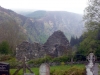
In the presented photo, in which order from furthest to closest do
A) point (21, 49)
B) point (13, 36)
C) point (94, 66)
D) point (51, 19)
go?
1. point (51, 19)
2. point (13, 36)
3. point (21, 49)
4. point (94, 66)

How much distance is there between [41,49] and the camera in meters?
39.9

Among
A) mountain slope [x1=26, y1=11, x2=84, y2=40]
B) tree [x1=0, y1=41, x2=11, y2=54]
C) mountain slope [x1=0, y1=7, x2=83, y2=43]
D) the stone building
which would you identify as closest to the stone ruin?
the stone building

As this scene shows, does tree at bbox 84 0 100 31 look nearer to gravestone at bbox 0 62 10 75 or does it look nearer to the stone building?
the stone building

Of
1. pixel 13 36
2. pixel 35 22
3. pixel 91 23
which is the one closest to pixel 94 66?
pixel 91 23

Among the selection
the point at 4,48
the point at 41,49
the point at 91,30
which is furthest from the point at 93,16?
the point at 4,48

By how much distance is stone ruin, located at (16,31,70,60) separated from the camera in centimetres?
3925

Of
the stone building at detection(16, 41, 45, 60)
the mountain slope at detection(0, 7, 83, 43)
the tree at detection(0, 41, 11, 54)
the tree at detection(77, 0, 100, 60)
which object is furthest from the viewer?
the mountain slope at detection(0, 7, 83, 43)

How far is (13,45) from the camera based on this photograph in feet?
161

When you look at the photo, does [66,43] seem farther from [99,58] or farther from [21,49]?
[99,58]

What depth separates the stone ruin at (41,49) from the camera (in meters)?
39.2

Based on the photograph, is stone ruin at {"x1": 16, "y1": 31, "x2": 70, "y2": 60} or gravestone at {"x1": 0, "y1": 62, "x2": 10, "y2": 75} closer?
gravestone at {"x1": 0, "y1": 62, "x2": 10, "y2": 75}

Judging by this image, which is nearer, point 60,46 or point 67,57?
point 67,57

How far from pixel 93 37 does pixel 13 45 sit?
66.3ft

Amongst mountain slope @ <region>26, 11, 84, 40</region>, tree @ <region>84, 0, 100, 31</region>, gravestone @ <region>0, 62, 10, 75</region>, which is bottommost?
gravestone @ <region>0, 62, 10, 75</region>
